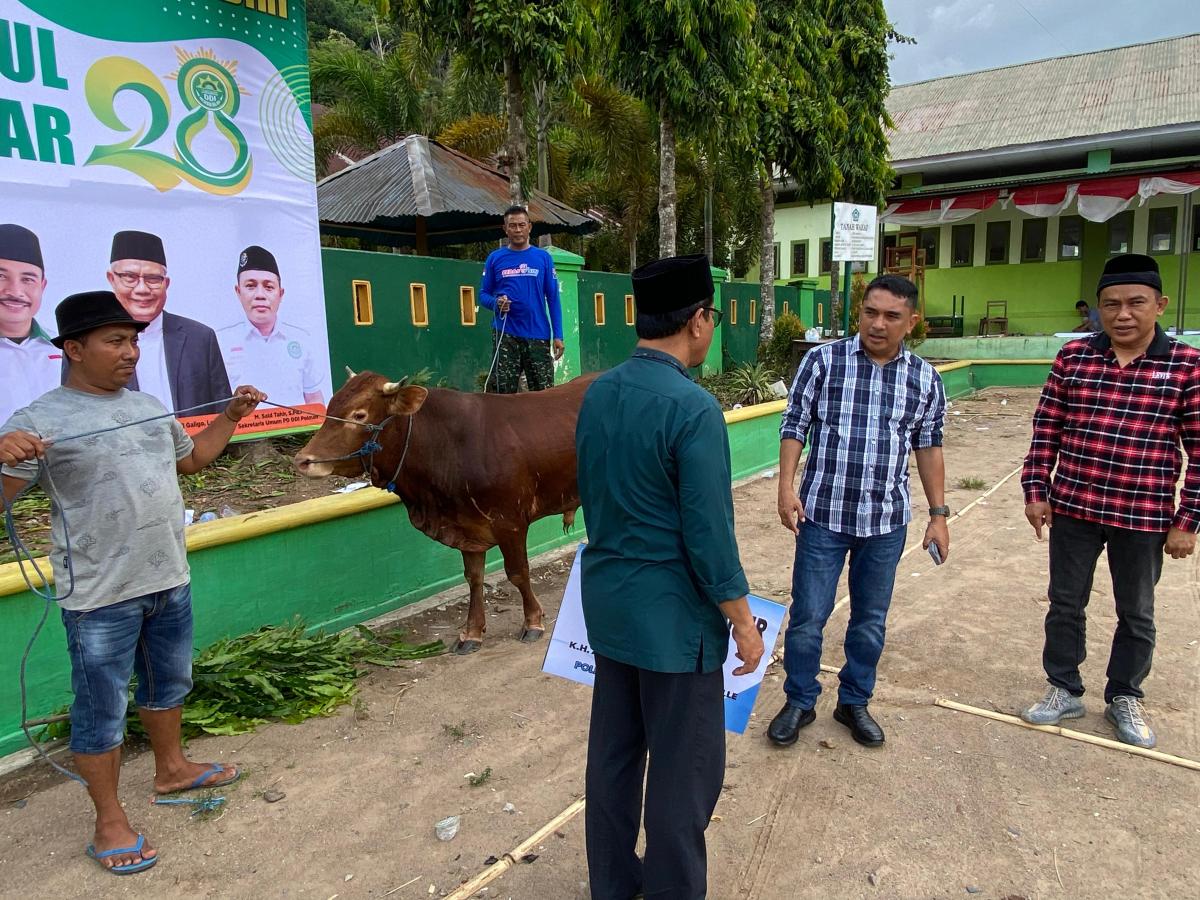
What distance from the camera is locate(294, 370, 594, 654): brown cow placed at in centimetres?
410

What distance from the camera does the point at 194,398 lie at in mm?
5500

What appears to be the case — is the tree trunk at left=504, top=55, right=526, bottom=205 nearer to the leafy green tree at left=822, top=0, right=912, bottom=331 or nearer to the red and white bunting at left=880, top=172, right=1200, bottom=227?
the leafy green tree at left=822, top=0, right=912, bottom=331

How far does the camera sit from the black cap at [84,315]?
258 centimetres

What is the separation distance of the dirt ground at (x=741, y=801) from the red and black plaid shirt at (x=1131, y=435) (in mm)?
1006

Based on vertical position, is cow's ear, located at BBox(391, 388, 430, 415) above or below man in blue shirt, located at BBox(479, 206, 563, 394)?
below

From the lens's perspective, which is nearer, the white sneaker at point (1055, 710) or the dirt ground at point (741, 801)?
the dirt ground at point (741, 801)

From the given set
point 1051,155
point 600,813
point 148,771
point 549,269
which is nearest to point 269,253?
point 549,269

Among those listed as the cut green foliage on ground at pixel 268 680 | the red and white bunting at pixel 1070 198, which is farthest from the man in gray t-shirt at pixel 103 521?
the red and white bunting at pixel 1070 198

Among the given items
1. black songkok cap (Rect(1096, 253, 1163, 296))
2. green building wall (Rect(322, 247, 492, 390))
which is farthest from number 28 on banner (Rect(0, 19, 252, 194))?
black songkok cap (Rect(1096, 253, 1163, 296))

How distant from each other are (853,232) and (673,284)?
11.5m

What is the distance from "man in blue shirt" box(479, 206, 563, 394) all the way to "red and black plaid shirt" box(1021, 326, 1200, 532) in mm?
3973

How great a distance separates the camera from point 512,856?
2797 millimetres

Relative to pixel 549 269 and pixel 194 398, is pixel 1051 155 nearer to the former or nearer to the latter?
pixel 549 269

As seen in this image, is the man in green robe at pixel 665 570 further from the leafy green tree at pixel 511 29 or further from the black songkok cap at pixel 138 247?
the leafy green tree at pixel 511 29
